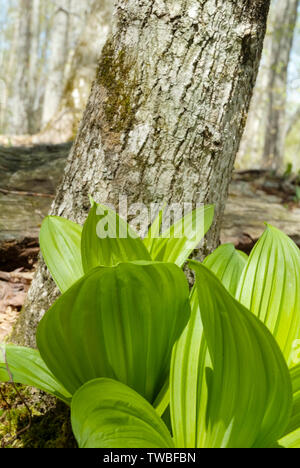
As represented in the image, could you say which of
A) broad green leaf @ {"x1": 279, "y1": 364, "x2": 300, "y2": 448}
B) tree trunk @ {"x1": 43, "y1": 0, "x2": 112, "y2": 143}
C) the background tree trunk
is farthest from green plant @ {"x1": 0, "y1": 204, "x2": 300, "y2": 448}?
the background tree trunk

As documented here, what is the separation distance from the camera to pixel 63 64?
13.4m

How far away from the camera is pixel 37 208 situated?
3074 mm

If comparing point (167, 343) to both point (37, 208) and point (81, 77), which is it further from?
point (81, 77)

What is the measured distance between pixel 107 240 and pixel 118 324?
0.29 meters

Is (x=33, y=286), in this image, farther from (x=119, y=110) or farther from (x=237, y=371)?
(x=237, y=371)

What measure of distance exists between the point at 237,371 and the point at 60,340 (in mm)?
523

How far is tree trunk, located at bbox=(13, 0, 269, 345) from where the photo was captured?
1.68 metres

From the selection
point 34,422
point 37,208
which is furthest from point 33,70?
point 34,422

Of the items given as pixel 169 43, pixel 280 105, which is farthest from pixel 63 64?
pixel 169 43

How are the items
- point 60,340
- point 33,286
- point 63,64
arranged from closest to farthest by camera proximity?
point 60,340
point 33,286
point 63,64

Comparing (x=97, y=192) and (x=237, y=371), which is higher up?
(x=97, y=192)

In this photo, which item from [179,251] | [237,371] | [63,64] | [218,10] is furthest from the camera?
[63,64]

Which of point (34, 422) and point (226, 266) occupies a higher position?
point (226, 266)

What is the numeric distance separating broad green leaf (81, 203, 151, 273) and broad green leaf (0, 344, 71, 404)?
366mm
